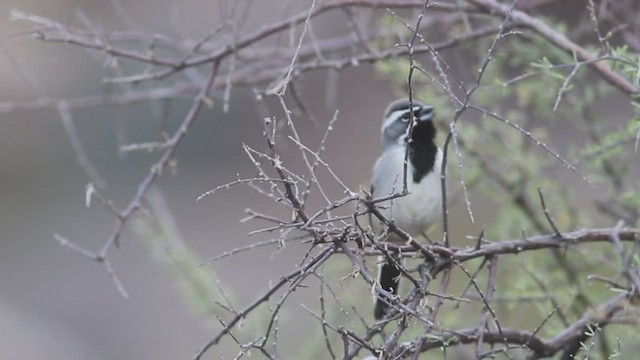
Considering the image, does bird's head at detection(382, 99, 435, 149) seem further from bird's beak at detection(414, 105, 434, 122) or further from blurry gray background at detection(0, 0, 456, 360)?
blurry gray background at detection(0, 0, 456, 360)

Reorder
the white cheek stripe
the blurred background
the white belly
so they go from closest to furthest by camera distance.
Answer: the white belly
the white cheek stripe
the blurred background

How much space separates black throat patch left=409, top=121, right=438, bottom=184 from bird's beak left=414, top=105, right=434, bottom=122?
0.03m

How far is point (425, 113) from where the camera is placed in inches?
171

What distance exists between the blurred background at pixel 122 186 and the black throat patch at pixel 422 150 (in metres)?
4.69

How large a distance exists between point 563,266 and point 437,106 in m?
0.80

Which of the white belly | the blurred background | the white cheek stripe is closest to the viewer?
the white belly

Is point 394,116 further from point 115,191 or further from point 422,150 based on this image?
point 115,191

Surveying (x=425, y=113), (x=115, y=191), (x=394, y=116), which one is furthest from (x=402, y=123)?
(x=115, y=191)

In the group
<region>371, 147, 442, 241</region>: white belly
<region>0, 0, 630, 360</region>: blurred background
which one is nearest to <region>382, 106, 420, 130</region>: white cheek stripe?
<region>371, 147, 442, 241</region>: white belly

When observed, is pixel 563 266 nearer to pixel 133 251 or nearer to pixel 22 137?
pixel 133 251

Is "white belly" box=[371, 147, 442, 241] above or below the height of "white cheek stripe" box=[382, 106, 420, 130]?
below

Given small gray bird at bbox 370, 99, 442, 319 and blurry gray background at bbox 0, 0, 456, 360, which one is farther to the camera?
blurry gray background at bbox 0, 0, 456, 360

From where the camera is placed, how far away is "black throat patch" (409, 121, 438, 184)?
4.31 metres

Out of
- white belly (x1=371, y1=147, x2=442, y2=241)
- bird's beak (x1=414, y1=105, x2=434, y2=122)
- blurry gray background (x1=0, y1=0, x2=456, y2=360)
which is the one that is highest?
blurry gray background (x1=0, y1=0, x2=456, y2=360)
